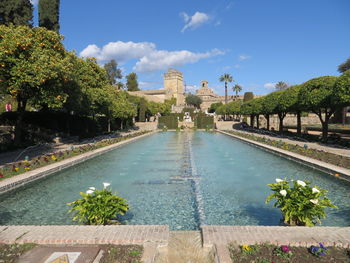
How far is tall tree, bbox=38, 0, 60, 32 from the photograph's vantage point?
92.6ft

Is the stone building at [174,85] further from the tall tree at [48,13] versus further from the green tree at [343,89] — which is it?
the green tree at [343,89]

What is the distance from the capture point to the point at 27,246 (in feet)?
12.2

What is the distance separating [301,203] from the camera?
4.30 meters

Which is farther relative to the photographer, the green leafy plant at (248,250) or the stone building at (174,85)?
the stone building at (174,85)

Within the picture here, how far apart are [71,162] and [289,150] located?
11377 mm

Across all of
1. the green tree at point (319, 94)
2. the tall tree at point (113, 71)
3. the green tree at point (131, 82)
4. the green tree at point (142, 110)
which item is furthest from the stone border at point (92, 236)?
the green tree at point (131, 82)

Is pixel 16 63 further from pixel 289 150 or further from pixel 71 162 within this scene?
pixel 289 150

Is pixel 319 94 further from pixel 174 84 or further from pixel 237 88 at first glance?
pixel 174 84

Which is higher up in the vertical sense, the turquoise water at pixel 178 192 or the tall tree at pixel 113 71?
the tall tree at pixel 113 71

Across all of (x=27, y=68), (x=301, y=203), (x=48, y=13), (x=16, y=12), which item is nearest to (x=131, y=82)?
(x=48, y=13)

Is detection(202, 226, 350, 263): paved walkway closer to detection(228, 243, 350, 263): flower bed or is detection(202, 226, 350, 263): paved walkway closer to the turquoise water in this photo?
detection(228, 243, 350, 263): flower bed

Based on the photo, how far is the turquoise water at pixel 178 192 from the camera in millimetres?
5590

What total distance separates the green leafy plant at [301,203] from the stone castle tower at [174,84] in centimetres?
10612

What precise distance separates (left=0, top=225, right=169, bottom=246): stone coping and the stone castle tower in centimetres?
10640
